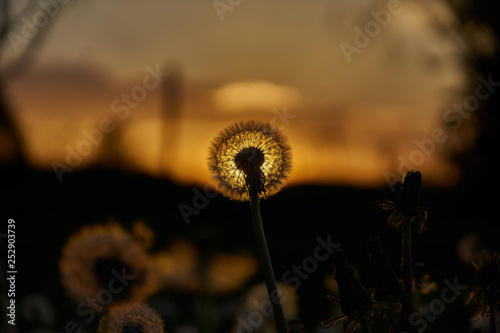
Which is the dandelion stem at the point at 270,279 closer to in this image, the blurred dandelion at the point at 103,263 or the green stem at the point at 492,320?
the green stem at the point at 492,320

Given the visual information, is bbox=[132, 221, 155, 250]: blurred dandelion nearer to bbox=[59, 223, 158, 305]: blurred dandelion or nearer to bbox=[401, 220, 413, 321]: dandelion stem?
bbox=[59, 223, 158, 305]: blurred dandelion

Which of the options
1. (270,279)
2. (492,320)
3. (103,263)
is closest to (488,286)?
(492,320)

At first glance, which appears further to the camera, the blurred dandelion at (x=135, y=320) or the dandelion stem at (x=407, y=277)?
the blurred dandelion at (x=135, y=320)

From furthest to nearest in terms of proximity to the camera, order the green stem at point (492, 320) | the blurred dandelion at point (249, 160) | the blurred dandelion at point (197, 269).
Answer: the blurred dandelion at point (197, 269) → the blurred dandelion at point (249, 160) → the green stem at point (492, 320)

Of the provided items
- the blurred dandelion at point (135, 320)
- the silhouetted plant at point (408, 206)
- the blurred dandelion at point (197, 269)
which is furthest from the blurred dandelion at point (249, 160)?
the blurred dandelion at point (197, 269)

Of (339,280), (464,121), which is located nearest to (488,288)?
(339,280)

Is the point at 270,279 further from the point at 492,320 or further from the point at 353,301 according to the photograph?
the point at 492,320

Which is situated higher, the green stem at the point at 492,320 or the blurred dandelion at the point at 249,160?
the blurred dandelion at the point at 249,160
